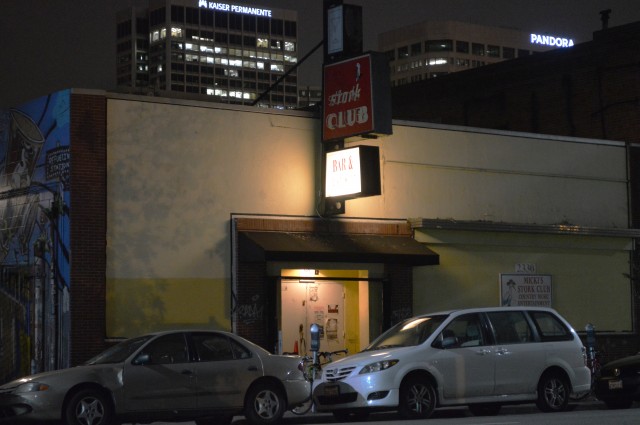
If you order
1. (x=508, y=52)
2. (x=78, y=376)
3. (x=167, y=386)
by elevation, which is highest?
(x=508, y=52)

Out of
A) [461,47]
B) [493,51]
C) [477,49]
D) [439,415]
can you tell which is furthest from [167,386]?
[477,49]

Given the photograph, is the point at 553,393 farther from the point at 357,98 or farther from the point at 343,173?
the point at 357,98

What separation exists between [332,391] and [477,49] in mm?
154721

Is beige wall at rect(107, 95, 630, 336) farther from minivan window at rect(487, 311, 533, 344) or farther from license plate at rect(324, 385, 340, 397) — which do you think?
minivan window at rect(487, 311, 533, 344)

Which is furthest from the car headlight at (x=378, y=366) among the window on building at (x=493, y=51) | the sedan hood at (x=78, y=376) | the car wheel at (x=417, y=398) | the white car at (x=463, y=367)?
the window on building at (x=493, y=51)

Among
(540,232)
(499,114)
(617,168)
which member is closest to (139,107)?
(540,232)

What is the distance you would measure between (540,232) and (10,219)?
13.0 m

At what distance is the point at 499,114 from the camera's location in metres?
39.5

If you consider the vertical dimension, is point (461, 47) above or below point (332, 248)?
above

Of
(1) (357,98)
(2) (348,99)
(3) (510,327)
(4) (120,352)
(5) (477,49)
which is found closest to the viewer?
(4) (120,352)

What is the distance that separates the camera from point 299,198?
24.0m

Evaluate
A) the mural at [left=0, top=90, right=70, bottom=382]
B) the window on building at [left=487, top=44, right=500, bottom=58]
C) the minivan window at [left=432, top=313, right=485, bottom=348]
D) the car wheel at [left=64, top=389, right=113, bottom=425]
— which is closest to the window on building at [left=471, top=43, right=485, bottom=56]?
the window on building at [left=487, top=44, right=500, bottom=58]

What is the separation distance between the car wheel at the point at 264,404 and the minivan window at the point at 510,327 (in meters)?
3.80

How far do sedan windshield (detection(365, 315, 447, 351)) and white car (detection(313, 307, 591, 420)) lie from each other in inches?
0.8
